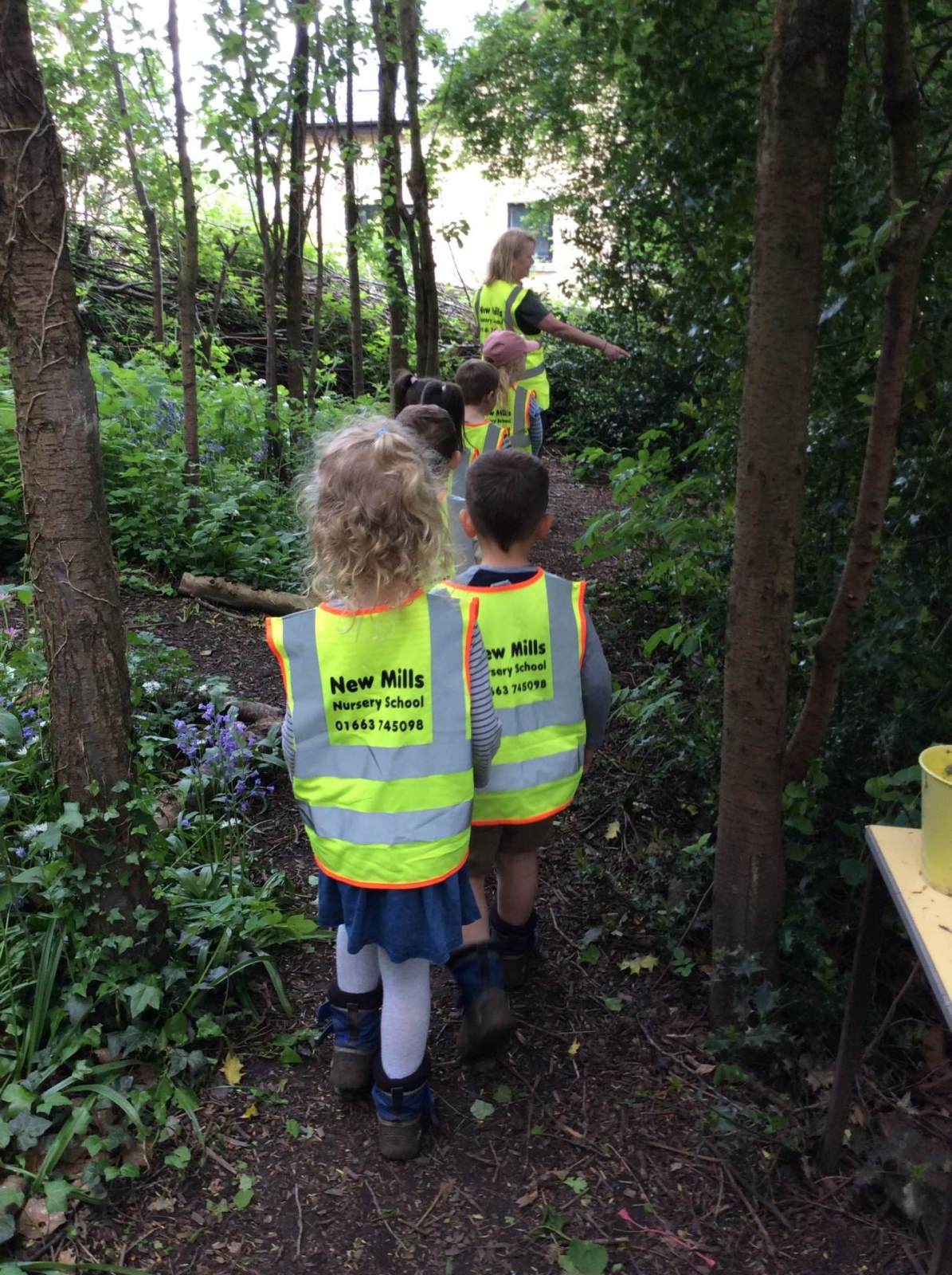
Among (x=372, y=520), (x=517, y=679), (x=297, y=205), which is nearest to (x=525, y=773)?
(x=517, y=679)

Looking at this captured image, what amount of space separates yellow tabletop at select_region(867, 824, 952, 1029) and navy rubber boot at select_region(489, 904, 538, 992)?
1269mm

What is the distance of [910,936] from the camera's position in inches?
62.4

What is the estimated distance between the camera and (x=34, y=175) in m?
2.11

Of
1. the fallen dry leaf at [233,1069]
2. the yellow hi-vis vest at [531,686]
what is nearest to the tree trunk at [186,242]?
the yellow hi-vis vest at [531,686]

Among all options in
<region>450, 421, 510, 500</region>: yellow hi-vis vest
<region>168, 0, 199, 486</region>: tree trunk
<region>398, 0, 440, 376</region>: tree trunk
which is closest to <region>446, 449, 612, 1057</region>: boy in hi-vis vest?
<region>450, 421, 510, 500</region>: yellow hi-vis vest

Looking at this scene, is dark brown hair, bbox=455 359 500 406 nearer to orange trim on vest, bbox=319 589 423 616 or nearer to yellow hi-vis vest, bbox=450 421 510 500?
yellow hi-vis vest, bbox=450 421 510 500

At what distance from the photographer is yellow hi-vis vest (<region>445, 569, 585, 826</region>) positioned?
8.03 feet

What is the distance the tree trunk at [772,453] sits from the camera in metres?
2.04

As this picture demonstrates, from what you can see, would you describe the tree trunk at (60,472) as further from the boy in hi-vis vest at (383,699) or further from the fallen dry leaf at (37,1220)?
the fallen dry leaf at (37,1220)

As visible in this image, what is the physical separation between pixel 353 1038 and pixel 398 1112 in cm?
22

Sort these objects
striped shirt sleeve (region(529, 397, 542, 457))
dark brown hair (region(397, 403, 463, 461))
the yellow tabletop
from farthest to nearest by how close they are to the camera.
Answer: striped shirt sleeve (region(529, 397, 542, 457))
dark brown hair (region(397, 403, 463, 461))
the yellow tabletop

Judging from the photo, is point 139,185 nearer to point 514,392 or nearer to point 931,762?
point 514,392

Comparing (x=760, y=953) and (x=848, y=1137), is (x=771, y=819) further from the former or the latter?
(x=848, y=1137)

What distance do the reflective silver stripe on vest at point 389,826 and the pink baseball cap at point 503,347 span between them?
134 inches
